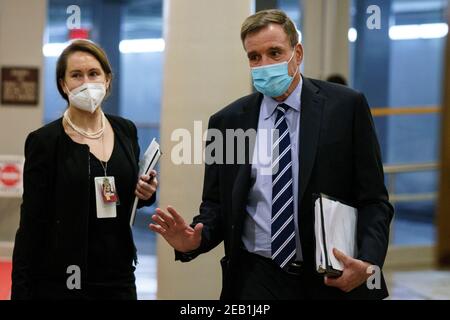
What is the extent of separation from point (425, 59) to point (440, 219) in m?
10.3

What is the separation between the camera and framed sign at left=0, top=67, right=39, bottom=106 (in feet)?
23.7

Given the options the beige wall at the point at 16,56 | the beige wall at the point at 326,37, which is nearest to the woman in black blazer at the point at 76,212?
the beige wall at the point at 16,56

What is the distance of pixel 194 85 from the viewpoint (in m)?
4.48

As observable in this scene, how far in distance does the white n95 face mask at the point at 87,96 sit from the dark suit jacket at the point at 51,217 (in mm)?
150

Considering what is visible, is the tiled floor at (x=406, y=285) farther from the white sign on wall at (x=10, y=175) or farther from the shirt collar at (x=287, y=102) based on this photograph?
the shirt collar at (x=287, y=102)

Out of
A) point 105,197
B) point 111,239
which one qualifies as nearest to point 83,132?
point 105,197

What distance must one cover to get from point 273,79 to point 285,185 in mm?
363

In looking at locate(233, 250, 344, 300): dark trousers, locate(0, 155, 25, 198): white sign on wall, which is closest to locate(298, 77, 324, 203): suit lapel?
locate(233, 250, 344, 300): dark trousers

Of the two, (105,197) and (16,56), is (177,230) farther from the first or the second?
(16,56)

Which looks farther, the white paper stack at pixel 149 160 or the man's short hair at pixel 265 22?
the white paper stack at pixel 149 160

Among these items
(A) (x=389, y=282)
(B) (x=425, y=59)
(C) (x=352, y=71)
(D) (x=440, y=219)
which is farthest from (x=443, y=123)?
(B) (x=425, y=59)

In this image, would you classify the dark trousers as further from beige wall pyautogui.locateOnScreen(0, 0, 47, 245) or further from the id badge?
beige wall pyautogui.locateOnScreen(0, 0, 47, 245)

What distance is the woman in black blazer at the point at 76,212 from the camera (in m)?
2.43

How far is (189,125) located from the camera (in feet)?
14.7
